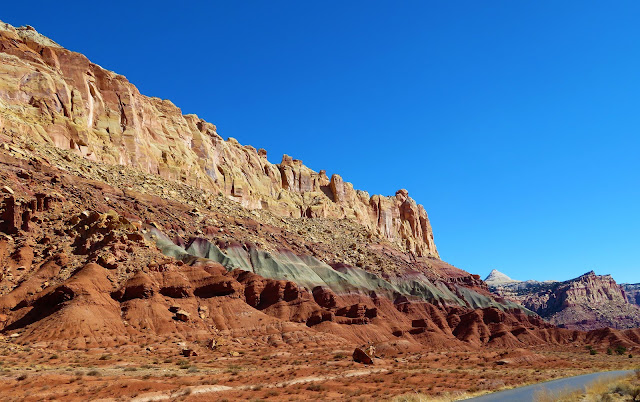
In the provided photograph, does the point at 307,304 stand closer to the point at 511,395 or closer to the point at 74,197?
the point at 74,197

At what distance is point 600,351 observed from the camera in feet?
306

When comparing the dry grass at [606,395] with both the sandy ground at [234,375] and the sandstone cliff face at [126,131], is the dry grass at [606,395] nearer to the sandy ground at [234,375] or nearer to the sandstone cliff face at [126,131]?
the sandy ground at [234,375]

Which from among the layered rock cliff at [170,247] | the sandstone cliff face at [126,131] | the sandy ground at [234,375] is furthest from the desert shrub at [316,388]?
the sandstone cliff face at [126,131]

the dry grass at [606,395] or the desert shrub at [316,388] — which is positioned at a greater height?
the desert shrub at [316,388]

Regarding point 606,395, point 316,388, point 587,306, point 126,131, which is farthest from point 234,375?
point 587,306

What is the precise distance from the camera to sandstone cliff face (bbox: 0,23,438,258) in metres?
87.3

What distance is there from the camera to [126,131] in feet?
335

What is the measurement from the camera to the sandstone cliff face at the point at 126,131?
87312 millimetres

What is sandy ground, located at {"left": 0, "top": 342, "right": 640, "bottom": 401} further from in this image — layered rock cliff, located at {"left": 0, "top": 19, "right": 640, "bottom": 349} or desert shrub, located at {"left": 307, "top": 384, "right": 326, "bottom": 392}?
layered rock cliff, located at {"left": 0, "top": 19, "right": 640, "bottom": 349}

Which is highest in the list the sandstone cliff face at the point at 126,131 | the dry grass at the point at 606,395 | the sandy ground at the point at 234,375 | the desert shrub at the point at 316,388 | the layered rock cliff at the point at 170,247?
the sandstone cliff face at the point at 126,131

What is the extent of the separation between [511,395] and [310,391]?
14.5 m

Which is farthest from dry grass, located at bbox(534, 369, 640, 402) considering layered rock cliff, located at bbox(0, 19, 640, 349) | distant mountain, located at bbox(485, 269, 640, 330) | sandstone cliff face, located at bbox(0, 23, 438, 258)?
distant mountain, located at bbox(485, 269, 640, 330)

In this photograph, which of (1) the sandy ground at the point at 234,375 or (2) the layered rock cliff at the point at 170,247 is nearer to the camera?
(1) the sandy ground at the point at 234,375

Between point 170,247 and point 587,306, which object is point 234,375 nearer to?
point 170,247
